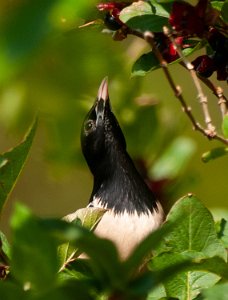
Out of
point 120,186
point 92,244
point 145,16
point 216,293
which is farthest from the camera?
point 120,186

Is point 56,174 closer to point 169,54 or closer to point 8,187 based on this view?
point 169,54

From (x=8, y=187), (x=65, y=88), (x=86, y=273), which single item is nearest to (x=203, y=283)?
(x=86, y=273)

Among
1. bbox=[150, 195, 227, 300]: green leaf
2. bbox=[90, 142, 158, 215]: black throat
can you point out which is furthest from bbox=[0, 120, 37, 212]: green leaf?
bbox=[90, 142, 158, 215]: black throat

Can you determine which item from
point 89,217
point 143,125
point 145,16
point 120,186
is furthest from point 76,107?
point 120,186

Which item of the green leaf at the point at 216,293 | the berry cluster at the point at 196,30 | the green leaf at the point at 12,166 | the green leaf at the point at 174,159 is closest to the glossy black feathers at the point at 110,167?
the green leaf at the point at 174,159

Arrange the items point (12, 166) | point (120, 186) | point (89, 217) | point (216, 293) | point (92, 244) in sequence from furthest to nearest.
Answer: point (120, 186) → point (89, 217) → point (12, 166) → point (216, 293) → point (92, 244)

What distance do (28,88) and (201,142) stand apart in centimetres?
156

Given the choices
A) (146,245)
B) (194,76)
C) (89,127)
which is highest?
(146,245)

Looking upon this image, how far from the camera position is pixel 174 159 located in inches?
77.9

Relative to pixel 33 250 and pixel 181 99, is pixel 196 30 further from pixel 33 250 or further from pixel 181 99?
pixel 33 250

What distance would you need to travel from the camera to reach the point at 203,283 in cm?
111

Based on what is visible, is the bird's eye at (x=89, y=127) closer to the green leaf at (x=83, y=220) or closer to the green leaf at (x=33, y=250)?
the green leaf at (x=83, y=220)

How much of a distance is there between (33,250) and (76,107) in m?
0.26

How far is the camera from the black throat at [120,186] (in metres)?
2.14
